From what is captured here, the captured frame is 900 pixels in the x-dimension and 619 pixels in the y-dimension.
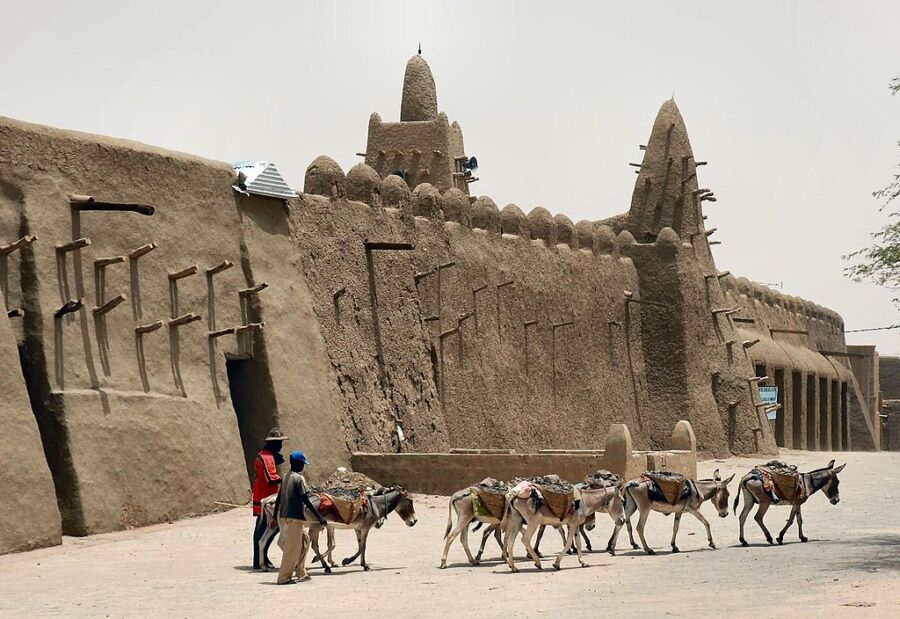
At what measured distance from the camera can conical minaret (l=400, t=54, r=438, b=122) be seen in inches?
1454

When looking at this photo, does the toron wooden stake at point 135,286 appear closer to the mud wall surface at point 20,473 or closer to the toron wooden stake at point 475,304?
the mud wall surface at point 20,473

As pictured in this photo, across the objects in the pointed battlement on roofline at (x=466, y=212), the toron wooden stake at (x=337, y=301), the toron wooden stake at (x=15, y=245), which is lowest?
the toron wooden stake at (x=337, y=301)

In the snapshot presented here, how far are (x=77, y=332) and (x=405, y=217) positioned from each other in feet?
29.5

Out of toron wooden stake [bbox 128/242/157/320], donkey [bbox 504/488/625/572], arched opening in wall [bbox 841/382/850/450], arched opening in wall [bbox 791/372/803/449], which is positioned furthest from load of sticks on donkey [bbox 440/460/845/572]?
arched opening in wall [bbox 841/382/850/450]

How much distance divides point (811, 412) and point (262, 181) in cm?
2832

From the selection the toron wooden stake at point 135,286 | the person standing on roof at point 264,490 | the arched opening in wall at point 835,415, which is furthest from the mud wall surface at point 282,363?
the arched opening in wall at point 835,415

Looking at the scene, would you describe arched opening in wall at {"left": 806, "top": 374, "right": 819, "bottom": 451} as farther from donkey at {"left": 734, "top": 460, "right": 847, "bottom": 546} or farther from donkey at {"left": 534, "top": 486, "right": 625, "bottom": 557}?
donkey at {"left": 534, "top": 486, "right": 625, "bottom": 557}

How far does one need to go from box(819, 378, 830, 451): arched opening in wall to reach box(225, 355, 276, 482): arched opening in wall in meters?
29.6

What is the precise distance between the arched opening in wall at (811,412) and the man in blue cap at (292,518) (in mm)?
33463

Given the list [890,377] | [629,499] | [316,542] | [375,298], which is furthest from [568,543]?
[890,377]

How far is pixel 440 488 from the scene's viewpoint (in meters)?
21.2

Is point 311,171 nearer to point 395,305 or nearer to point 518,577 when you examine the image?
point 395,305

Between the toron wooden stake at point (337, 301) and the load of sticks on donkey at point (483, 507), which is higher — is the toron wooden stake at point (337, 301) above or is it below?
above

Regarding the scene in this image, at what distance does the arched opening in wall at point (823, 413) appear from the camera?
46.5m
